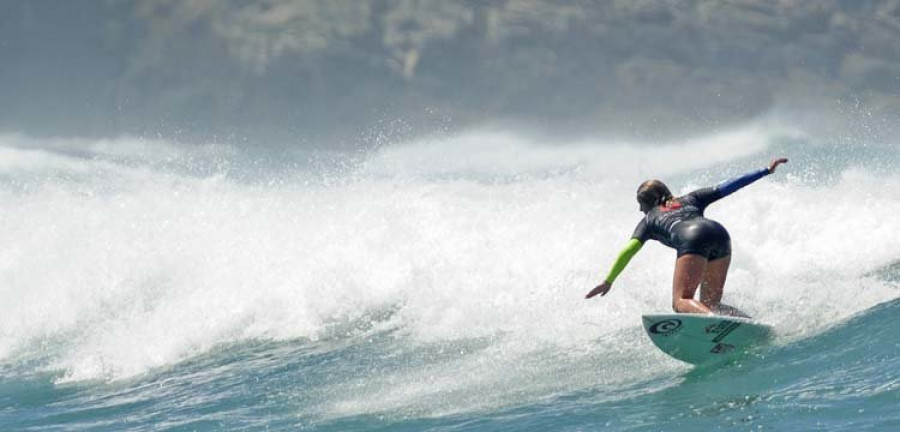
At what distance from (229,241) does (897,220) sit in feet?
41.5

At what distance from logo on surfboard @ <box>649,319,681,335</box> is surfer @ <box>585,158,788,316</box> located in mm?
241

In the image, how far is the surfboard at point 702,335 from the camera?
24.4 ft

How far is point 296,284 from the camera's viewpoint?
51.9ft

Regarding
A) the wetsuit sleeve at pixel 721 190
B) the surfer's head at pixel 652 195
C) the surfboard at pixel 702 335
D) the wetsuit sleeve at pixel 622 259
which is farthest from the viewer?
the wetsuit sleeve at pixel 721 190

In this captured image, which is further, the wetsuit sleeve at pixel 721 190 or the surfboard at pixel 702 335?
the wetsuit sleeve at pixel 721 190

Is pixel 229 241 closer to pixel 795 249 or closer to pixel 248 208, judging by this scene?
pixel 248 208

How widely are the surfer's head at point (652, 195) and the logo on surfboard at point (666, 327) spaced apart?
1.20 metres

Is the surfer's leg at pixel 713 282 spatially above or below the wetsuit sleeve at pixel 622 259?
below

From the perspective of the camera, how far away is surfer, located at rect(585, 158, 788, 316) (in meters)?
7.77

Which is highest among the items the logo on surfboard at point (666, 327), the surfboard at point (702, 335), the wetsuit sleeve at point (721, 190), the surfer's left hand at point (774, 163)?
the surfer's left hand at point (774, 163)

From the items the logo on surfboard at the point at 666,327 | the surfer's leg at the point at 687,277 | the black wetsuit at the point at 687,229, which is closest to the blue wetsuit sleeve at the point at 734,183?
the black wetsuit at the point at 687,229

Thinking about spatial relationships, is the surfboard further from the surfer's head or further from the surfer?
the surfer's head

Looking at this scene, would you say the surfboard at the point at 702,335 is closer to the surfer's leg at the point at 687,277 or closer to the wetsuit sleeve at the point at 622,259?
the surfer's leg at the point at 687,277

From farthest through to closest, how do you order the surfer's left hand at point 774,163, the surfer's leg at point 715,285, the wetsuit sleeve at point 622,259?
the surfer's left hand at point 774,163
the surfer's leg at point 715,285
the wetsuit sleeve at point 622,259
